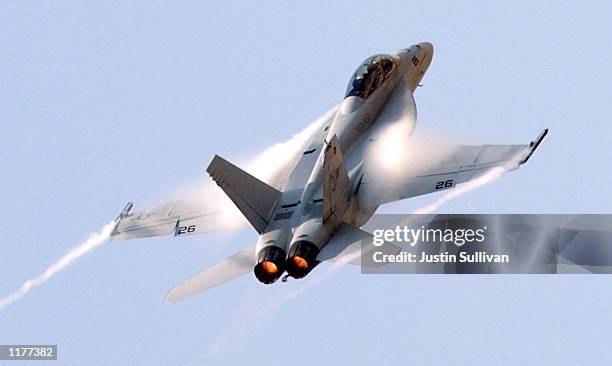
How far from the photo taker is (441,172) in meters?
35.7

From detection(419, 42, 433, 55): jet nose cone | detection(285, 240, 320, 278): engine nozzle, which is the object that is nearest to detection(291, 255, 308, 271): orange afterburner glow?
detection(285, 240, 320, 278): engine nozzle

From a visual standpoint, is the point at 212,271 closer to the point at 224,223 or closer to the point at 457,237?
the point at 224,223

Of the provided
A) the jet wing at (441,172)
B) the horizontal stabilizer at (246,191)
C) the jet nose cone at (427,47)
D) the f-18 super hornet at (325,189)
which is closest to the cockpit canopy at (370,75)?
the f-18 super hornet at (325,189)

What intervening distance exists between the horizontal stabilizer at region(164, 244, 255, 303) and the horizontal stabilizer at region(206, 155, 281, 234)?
0.92 metres

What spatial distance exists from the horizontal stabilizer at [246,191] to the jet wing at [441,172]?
243cm

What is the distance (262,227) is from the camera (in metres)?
34.1

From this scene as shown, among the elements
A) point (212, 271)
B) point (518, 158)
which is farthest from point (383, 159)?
point (212, 271)

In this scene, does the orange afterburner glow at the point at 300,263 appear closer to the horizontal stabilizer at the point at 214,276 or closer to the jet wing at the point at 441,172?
the horizontal stabilizer at the point at 214,276

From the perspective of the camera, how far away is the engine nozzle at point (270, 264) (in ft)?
109

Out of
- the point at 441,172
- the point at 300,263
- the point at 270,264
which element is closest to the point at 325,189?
the point at 300,263

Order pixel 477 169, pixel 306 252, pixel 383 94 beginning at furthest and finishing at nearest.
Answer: pixel 383 94, pixel 477 169, pixel 306 252

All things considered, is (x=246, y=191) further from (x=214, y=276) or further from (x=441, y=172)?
(x=441, y=172)

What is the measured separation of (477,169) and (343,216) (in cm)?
348

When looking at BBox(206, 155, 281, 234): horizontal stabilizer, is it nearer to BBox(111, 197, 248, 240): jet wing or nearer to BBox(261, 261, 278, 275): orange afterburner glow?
BBox(261, 261, 278, 275): orange afterburner glow
